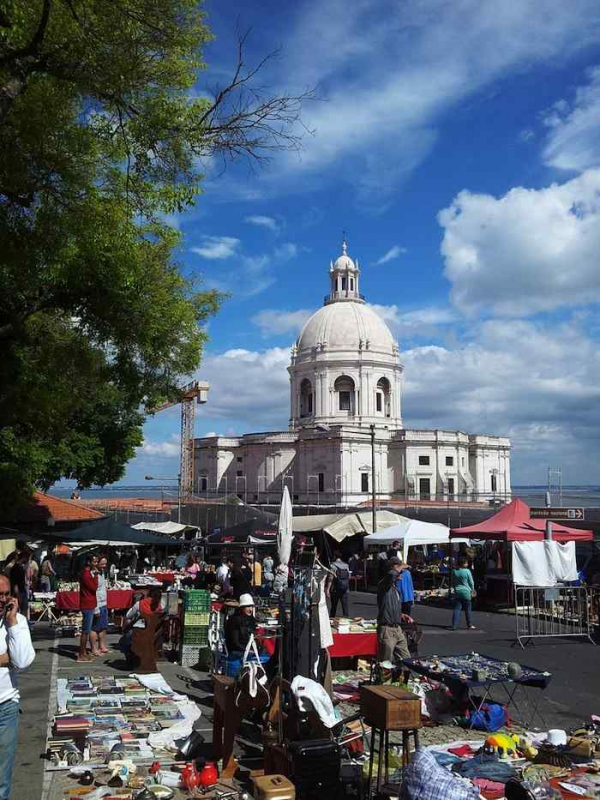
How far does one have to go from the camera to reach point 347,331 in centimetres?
7031

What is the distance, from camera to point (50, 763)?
273 inches

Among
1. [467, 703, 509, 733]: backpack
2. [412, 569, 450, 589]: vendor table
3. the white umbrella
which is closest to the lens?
[467, 703, 509, 733]: backpack

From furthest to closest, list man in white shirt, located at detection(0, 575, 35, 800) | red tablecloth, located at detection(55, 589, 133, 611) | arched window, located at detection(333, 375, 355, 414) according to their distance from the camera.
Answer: arched window, located at detection(333, 375, 355, 414) → red tablecloth, located at detection(55, 589, 133, 611) → man in white shirt, located at detection(0, 575, 35, 800)

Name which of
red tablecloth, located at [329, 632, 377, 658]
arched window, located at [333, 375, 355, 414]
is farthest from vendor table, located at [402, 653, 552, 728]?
arched window, located at [333, 375, 355, 414]

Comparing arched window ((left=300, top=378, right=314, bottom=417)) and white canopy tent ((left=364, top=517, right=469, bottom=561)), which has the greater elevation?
arched window ((left=300, top=378, right=314, bottom=417))

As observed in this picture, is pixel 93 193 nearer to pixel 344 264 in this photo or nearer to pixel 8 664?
pixel 8 664

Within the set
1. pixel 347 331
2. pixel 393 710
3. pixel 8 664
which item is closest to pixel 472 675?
pixel 393 710

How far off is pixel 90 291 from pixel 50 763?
5.86 metres

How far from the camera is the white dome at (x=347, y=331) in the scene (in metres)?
69.8

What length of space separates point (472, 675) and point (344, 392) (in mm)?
62378

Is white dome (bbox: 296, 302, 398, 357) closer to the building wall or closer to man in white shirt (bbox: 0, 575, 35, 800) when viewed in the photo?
the building wall

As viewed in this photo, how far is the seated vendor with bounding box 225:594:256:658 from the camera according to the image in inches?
365

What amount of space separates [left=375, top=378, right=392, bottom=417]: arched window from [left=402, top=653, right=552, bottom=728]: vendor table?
6105cm

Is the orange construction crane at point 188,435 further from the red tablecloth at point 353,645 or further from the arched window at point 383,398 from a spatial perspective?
the red tablecloth at point 353,645
